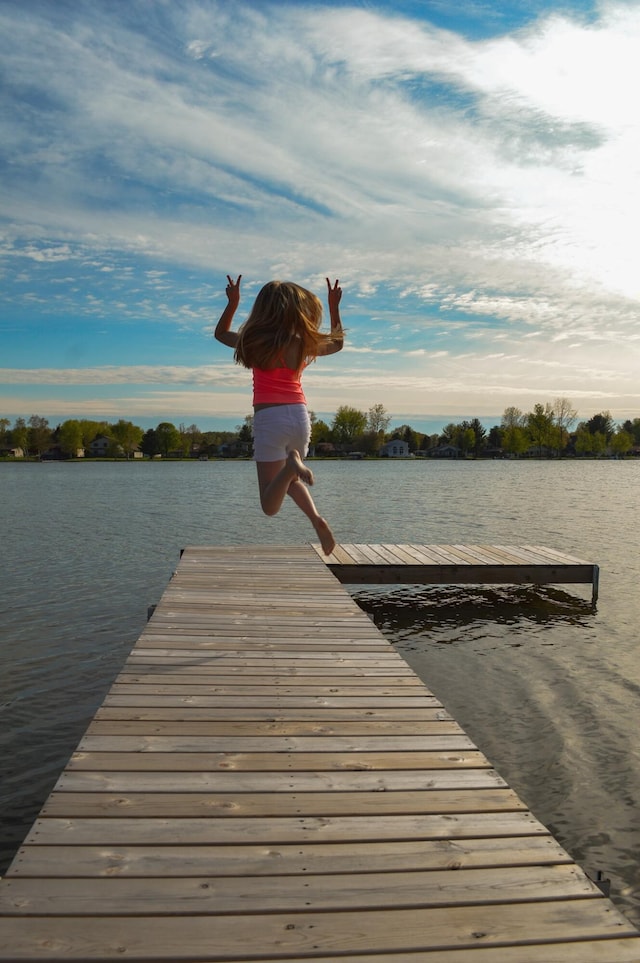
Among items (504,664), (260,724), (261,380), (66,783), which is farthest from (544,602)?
(66,783)

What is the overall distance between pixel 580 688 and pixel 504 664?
1.18 metres

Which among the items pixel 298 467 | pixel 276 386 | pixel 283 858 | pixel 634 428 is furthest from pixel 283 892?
pixel 634 428

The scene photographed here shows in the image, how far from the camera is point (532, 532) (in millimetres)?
23469

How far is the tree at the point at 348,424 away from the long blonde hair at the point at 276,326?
147m

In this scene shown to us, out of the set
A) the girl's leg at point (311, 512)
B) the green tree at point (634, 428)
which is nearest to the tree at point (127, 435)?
the green tree at point (634, 428)

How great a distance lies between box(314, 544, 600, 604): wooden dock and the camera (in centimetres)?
1178

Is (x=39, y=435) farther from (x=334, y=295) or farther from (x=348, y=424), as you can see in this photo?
(x=334, y=295)

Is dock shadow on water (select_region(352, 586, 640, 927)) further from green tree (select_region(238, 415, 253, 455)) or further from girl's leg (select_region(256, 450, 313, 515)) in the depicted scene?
green tree (select_region(238, 415, 253, 455))

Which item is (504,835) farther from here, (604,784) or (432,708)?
(604,784)

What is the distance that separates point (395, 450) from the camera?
16350 cm

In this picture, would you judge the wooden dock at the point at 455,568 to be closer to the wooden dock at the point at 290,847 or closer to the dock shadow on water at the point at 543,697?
the dock shadow on water at the point at 543,697

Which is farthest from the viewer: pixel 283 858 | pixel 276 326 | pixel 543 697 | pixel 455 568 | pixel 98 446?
pixel 98 446

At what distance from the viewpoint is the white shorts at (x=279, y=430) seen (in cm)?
558

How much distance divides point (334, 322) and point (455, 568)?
703 cm
